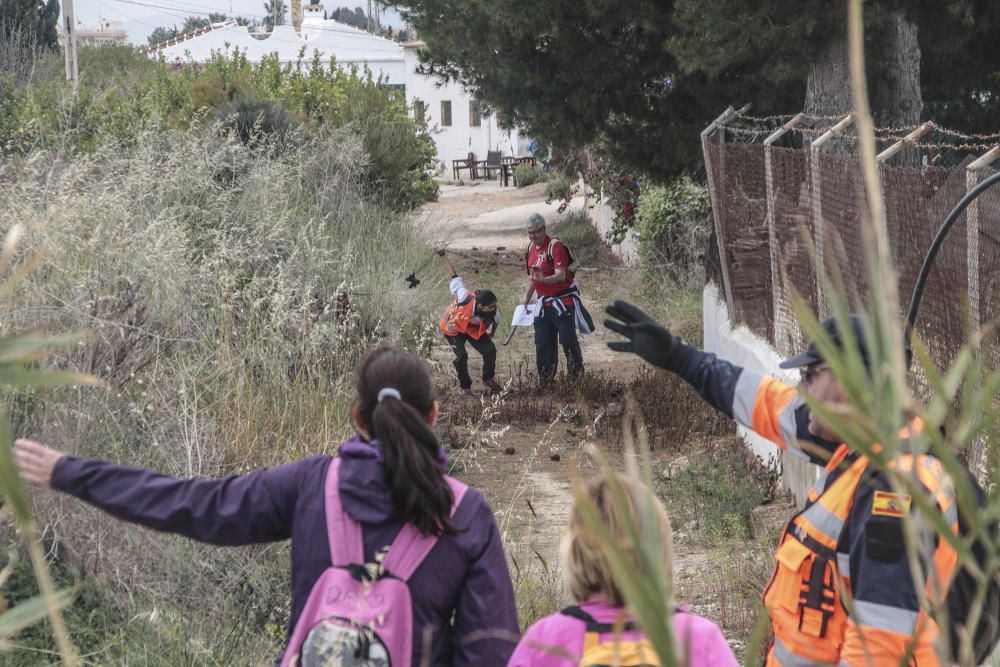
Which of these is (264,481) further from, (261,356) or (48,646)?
(261,356)

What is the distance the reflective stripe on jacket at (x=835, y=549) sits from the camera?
2480mm

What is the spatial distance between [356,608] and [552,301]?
28.6ft

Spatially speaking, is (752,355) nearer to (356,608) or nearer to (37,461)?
(356,608)

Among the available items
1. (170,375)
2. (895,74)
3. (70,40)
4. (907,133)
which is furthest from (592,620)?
(70,40)

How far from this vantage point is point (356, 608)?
2.61 meters

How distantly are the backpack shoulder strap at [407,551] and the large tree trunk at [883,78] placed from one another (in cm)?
834

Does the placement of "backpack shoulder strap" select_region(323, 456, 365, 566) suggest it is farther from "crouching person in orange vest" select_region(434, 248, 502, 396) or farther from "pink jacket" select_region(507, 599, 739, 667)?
"crouching person in orange vest" select_region(434, 248, 502, 396)

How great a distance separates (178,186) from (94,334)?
3535mm

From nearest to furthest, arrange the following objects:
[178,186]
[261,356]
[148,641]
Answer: [148,641] < [261,356] < [178,186]

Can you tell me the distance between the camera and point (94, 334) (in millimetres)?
5707

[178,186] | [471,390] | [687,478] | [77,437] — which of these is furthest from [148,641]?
[471,390]

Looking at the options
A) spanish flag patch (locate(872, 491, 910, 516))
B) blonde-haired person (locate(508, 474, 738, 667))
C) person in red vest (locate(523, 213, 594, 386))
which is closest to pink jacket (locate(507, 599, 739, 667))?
blonde-haired person (locate(508, 474, 738, 667))

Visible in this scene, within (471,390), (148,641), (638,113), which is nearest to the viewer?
(148,641)

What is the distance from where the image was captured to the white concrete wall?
23.2 ft
